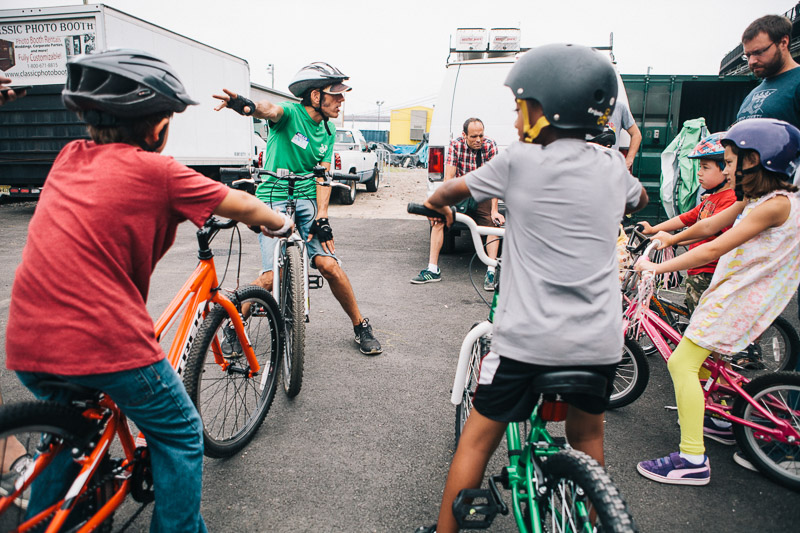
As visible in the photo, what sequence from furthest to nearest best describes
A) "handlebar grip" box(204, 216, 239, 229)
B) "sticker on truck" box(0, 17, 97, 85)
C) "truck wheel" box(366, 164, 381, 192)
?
1. "truck wheel" box(366, 164, 381, 192)
2. "sticker on truck" box(0, 17, 97, 85)
3. "handlebar grip" box(204, 216, 239, 229)

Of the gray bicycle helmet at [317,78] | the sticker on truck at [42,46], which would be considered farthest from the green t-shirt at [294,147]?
the sticker on truck at [42,46]

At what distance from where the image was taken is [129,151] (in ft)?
5.40

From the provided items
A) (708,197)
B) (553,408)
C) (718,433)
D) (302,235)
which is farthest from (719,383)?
(302,235)

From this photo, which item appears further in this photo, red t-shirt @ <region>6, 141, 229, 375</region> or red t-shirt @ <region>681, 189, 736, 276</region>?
red t-shirt @ <region>681, 189, 736, 276</region>

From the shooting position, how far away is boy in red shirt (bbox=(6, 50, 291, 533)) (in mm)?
1562

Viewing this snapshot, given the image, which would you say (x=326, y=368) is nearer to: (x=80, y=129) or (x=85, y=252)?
(x=85, y=252)

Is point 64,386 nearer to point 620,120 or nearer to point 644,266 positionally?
point 644,266

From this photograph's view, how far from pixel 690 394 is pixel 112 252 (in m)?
2.59

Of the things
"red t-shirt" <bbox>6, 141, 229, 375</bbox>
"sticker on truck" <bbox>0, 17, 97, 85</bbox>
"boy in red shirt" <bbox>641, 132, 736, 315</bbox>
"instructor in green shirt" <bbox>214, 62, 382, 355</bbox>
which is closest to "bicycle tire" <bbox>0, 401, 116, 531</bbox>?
"red t-shirt" <bbox>6, 141, 229, 375</bbox>

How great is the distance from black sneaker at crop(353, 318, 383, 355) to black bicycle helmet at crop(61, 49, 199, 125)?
2.78 metres

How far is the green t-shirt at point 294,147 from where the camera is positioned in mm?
3844

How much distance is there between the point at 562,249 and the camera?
5.25 ft

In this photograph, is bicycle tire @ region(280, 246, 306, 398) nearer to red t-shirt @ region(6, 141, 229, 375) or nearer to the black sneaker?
the black sneaker

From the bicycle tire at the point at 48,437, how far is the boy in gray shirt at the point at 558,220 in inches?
51.5
